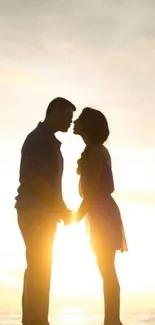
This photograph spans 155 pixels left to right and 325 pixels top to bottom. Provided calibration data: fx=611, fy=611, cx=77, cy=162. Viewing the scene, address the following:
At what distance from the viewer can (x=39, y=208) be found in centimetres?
820

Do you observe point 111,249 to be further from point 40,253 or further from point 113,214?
point 40,253

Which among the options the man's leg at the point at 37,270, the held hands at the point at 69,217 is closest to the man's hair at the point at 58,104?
the held hands at the point at 69,217

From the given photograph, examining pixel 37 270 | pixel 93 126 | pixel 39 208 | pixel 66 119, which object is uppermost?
pixel 66 119

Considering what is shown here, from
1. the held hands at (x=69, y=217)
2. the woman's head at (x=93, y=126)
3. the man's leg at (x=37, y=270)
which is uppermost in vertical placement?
the woman's head at (x=93, y=126)

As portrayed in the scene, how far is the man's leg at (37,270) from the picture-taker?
8.05 meters

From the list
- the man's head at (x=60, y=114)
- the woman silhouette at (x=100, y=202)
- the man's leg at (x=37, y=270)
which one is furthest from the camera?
the man's head at (x=60, y=114)

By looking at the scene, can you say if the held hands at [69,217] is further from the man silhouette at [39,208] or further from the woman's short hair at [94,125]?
the woman's short hair at [94,125]

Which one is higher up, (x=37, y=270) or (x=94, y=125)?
(x=94, y=125)

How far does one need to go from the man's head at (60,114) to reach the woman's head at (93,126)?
244 millimetres

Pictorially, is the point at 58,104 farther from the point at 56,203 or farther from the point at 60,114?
the point at 56,203

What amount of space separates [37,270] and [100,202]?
1282 millimetres

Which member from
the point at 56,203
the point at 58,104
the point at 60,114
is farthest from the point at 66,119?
the point at 56,203

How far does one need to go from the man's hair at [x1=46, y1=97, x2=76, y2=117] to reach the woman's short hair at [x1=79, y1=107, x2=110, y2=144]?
34 cm

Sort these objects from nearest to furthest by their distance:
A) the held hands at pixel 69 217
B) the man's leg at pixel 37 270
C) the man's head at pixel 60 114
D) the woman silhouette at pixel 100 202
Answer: the man's leg at pixel 37 270, the woman silhouette at pixel 100 202, the held hands at pixel 69 217, the man's head at pixel 60 114
